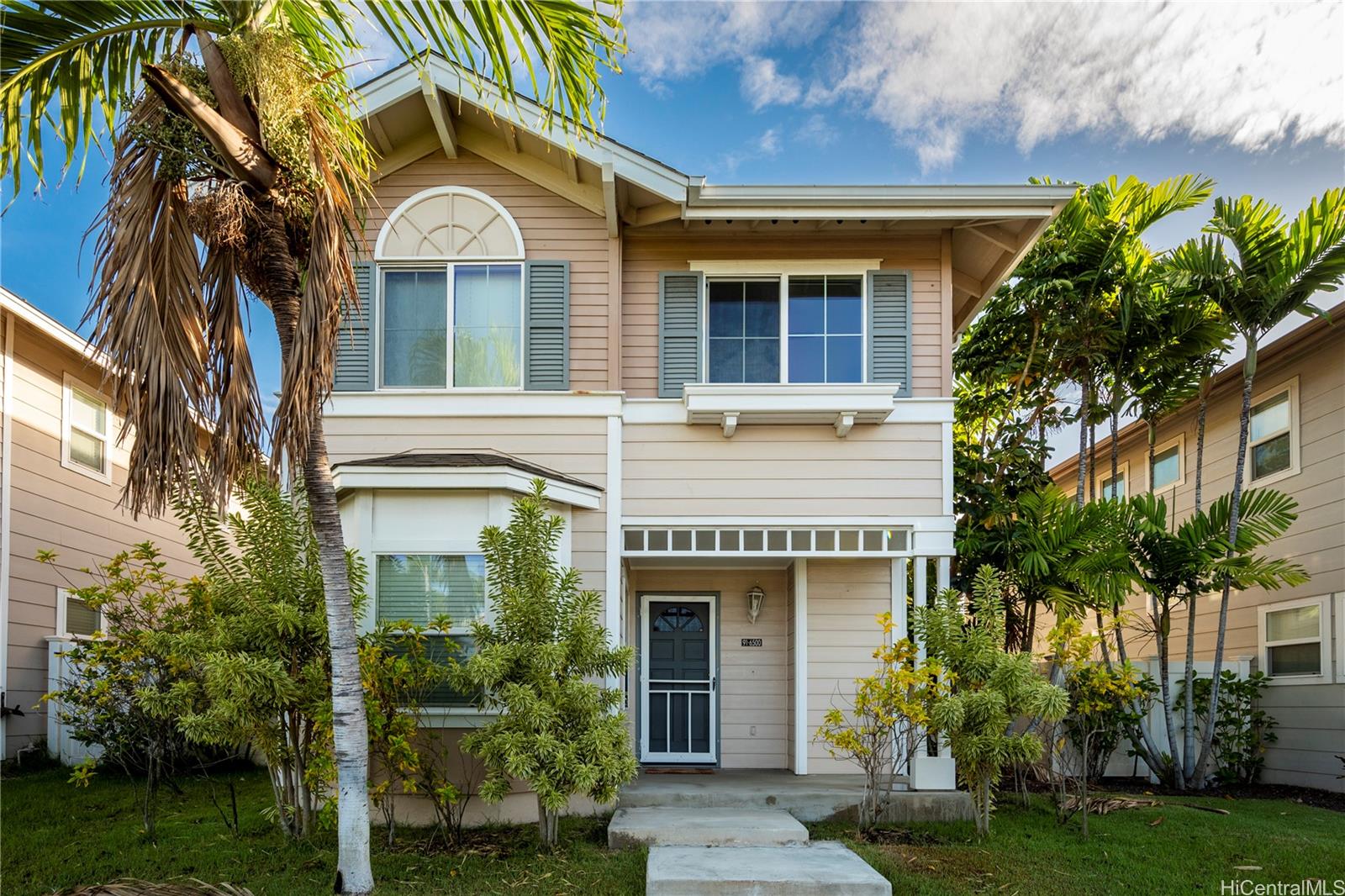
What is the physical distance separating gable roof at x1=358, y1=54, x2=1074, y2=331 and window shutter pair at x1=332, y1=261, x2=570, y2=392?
806 millimetres

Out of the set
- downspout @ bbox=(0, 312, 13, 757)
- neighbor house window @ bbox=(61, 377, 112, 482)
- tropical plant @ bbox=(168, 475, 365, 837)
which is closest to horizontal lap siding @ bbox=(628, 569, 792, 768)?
tropical plant @ bbox=(168, 475, 365, 837)

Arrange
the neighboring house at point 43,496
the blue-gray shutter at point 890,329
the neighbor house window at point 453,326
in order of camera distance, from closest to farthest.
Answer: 1. the neighbor house window at point 453,326
2. the blue-gray shutter at point 890,329
3. the neighboring house at point 43,496

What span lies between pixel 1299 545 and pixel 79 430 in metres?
14.2

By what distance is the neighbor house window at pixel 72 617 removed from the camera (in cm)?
1079

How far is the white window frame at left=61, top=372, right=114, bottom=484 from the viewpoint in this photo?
36.2 feet

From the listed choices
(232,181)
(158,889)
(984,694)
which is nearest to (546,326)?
(232,181)

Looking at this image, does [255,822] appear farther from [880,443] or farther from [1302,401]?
[1302,401]

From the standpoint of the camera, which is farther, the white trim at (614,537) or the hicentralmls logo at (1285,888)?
the white trim at (614,537)

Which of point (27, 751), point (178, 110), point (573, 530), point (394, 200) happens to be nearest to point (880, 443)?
point (573, 530)

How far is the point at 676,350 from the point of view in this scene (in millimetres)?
9211

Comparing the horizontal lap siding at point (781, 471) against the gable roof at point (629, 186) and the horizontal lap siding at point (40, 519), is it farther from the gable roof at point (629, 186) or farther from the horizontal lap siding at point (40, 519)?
the horizontal lap siding at point (40, 519)

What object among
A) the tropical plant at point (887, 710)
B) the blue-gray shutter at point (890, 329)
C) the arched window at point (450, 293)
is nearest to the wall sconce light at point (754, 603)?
the tropical plant at point (887, 710)

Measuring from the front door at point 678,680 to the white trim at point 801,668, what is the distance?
1.02 m

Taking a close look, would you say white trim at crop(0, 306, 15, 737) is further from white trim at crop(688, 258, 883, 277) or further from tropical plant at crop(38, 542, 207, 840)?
white trim at crop(688, 258, 883, 277)
